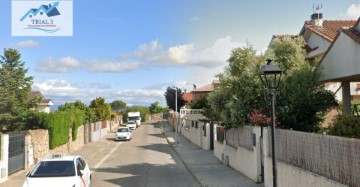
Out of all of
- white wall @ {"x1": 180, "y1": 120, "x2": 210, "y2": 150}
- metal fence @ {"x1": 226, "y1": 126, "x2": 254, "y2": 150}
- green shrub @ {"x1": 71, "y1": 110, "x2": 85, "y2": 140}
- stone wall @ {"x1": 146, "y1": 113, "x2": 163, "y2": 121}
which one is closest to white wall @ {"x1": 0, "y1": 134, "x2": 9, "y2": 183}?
metal fence @ {"x1": 226, "y1": 126, "x2": 254, "y2": 150}

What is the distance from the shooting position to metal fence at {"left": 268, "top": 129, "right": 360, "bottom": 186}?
8766 mm

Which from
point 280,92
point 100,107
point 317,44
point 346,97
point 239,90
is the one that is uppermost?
point 317,44

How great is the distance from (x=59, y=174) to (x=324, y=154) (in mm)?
7782

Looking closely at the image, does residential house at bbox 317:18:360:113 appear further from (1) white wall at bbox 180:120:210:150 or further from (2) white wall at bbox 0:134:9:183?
(1) white wall at bbox 180:120:210:150

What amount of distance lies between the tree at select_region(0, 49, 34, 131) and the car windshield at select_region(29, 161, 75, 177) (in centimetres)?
2328

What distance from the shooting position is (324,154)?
33.7 ft

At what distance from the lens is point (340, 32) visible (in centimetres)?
1477

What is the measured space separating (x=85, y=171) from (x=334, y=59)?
9.85 metres

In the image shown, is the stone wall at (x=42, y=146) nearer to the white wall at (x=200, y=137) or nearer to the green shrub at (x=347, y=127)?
the white wall at (x=200, y=137)

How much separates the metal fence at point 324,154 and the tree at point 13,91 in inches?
1086

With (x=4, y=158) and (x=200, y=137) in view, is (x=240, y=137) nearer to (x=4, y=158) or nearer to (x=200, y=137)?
(x=4, y=158)

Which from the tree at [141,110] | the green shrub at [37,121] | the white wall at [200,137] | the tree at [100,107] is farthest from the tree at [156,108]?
the green shrub at [37,121]

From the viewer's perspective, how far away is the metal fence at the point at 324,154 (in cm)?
877

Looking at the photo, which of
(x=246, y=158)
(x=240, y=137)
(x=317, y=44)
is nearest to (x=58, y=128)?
(x=240, y=137)
